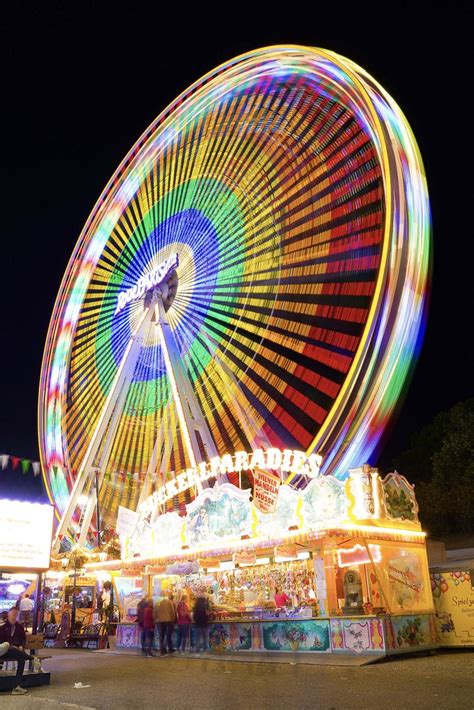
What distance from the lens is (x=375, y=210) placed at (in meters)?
13.6

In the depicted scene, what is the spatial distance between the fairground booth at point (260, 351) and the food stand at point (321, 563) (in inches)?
1.7

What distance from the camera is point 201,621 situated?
1277 centimetres

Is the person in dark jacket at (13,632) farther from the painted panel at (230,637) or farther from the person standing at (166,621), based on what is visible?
the person standing at (166,621)

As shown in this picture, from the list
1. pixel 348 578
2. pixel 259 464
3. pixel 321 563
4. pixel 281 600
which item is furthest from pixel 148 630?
pixel 348 578

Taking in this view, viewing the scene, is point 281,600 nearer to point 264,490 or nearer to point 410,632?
point 264,490

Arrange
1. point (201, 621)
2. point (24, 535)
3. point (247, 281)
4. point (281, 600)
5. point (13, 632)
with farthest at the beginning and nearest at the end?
point (247, 281), point (281, 600), point (201, 621), point (24, 535), point (13, 632)

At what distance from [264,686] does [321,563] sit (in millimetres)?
4657

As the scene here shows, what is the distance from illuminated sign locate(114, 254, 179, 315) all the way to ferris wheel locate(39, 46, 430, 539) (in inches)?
2.9

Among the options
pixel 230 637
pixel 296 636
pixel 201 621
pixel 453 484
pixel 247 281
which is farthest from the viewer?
pixel 453 484

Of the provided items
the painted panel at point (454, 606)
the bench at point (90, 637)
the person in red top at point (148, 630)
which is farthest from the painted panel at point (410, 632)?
Answer: the bench at point (90, 637)

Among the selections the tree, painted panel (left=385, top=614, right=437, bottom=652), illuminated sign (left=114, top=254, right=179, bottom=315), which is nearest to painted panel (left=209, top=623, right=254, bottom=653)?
painted panel (left=385, top=614, right=437, bottom=652)

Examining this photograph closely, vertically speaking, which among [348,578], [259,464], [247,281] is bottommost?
[348,578]

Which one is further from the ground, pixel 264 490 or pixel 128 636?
pixel 264 490

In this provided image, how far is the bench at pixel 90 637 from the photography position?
16.7 metres
